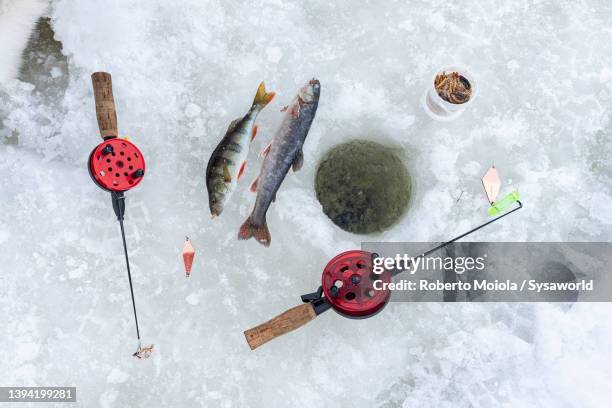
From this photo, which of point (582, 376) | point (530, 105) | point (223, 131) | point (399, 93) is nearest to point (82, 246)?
point (223, 131)

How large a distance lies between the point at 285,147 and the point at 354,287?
83 cm

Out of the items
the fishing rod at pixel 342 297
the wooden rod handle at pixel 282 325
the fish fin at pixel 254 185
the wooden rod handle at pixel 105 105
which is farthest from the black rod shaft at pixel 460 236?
the wooden rod handle at pixel 105 105

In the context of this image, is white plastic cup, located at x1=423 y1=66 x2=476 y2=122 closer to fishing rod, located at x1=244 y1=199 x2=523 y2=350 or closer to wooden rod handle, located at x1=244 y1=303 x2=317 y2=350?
fishing rod, located at x1=244 y1=199 x2=523 y2=350

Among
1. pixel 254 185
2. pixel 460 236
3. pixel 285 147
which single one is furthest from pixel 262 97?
pixel 460 236

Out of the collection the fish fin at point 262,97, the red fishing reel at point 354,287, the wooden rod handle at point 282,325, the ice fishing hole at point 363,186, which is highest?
the fish fin at point 262,97

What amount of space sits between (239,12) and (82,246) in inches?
64.9

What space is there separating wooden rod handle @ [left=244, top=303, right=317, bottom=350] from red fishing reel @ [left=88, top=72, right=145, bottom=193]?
0.99m

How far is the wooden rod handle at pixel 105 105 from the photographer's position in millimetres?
2404

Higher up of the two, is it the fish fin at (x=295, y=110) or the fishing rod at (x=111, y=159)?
the fish fin at (x=295, y=110)

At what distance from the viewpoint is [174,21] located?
9.05ft

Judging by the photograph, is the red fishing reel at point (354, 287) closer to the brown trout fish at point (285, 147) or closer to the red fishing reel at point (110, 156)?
the brown trout fish at point (285, 147)

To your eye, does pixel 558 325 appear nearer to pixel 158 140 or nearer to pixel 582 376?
pixel 582 376

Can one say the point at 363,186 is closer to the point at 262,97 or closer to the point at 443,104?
the point at 443,104

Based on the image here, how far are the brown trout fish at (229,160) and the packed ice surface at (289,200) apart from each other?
0.49 ft
